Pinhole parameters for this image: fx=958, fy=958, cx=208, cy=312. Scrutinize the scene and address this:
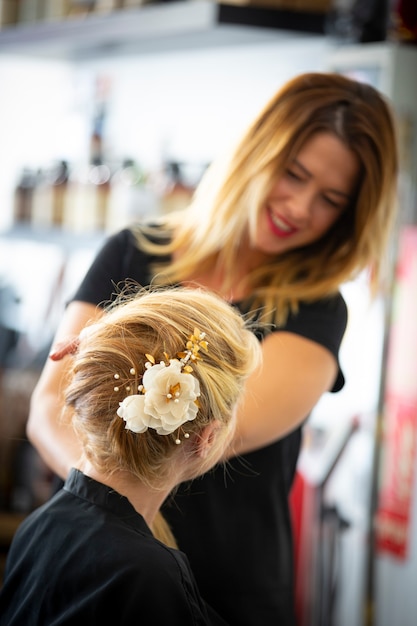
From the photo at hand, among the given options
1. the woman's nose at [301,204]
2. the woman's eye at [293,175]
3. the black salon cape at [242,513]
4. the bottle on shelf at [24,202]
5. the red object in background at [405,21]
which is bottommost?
the bottle on shelf at [24,202]

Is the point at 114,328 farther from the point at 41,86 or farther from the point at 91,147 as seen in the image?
the point at 41,86

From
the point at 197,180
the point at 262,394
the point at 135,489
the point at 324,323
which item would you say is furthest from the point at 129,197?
the point at 135,489

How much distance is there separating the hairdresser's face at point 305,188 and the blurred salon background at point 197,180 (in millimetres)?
253

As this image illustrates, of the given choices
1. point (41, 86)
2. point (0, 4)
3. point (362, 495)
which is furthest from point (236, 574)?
point (41, 86)

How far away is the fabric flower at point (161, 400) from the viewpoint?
3.61 ft

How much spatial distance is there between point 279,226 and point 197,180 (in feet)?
4.34

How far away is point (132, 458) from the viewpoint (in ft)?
3.88

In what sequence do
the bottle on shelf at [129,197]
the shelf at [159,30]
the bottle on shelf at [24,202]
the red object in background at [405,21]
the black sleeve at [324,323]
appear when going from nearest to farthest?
the black sleeve at [324,323] → the red object in background at [405,21] → the shelf at [159,30] → the bottle on shelf at [129,197] → the bottle on shelf at [24,202]

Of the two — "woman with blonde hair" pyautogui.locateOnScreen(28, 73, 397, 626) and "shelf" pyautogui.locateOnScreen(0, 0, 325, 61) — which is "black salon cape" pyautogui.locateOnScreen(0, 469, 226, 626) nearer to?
"woman with blonde hair" pyautogui.locateOnScreen(28, 73, 397, 626)

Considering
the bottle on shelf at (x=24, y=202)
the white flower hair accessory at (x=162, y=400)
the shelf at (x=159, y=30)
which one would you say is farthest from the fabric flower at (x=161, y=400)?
the bottle on shelf at (x=24, y=202)

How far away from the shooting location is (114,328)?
1.20m

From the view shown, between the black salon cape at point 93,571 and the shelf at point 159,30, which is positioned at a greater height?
the shelf at point 159,30

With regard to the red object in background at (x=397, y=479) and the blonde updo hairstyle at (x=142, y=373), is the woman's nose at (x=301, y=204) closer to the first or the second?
the blonde updo hairstyle at (x=142, y=373)

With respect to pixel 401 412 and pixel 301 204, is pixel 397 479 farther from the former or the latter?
pixel 301 204
